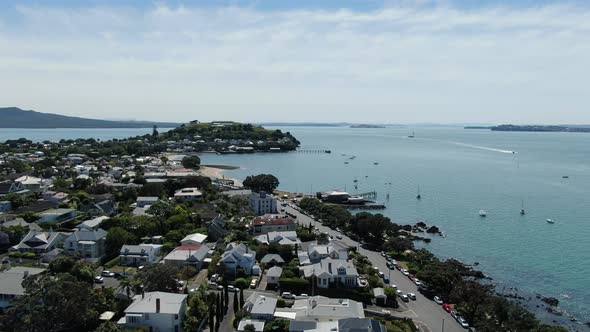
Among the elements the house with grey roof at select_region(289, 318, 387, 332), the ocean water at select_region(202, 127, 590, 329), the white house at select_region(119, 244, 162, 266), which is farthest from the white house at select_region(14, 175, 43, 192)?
the house with grey roof at select_region(289, 318, 387, 332)

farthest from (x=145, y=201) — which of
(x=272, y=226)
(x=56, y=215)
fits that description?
(x=272, y=226)

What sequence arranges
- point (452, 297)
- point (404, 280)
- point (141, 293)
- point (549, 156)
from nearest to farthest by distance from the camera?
point (141, 293) → point (452, 297) → point (404, 280) → point (549, 156)

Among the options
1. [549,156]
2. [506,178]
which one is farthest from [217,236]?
[549,156]

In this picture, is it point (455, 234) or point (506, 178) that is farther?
point (506, 178)

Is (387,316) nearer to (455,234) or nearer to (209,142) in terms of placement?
(455,234)

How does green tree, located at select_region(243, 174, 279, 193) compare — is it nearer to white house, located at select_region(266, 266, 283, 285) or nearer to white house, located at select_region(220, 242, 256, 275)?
white house, located at select_region(220, 242, 256, 275)

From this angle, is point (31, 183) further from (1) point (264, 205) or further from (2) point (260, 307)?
(2) point (260, 307)
